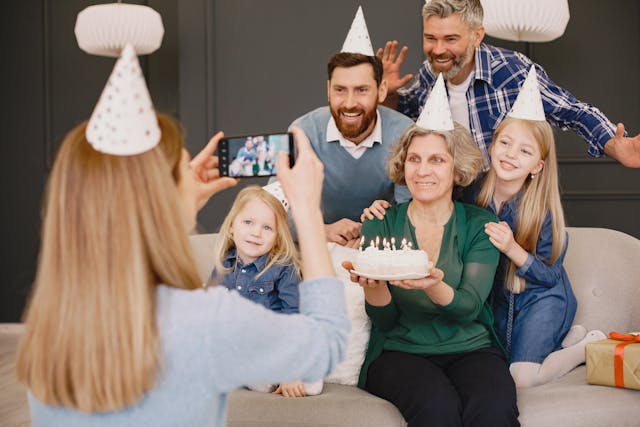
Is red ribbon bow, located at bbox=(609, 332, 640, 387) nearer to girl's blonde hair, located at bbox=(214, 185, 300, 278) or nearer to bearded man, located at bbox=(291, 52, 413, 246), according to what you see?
girl's blonde hair, located at bbox=(214, 185, 300, 278)

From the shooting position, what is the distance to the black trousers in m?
2.07

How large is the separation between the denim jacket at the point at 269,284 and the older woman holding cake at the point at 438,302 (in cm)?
26

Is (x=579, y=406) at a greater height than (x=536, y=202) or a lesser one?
lesser

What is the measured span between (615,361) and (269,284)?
1036mm

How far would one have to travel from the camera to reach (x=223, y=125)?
5141 millimetres

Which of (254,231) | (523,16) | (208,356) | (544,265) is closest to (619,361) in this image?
(544,265)

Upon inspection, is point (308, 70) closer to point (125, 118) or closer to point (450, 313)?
point (450, 313)

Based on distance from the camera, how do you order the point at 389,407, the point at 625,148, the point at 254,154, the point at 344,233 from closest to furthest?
the point at 254,154 → the point at 389,407 → the point at 344,233 → the point at 625,148

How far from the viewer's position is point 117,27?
171 inches

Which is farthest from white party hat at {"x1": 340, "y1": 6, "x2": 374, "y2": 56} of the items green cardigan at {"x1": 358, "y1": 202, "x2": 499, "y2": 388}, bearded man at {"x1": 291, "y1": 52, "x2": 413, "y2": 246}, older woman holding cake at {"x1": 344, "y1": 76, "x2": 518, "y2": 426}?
green cardigan at {"x1": 358, "y1": 202, "x2": 499, "y2": 388}

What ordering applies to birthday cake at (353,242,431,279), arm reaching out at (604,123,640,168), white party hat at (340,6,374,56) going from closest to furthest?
birthday cake at (353,242,431,279) → arm reaching out at (604,123,640,168) → white party hat at (340,6,374,56)

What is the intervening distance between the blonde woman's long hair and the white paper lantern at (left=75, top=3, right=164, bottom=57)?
3.36m

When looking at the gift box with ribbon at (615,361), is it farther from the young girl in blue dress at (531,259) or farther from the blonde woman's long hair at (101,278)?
the blonde woman's long hair at (101,278)

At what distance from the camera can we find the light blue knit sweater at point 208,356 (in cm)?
115
